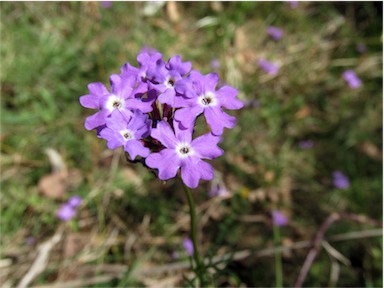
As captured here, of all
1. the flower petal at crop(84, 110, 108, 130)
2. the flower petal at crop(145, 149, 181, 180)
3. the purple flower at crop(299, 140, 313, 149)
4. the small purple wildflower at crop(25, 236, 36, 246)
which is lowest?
the flower petal at crop(145, 149, 181, 180)

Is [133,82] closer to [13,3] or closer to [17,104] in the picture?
[17,104]

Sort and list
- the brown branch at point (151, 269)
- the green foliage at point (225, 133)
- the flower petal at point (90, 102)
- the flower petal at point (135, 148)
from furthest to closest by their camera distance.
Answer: the green foliage at point (225, 133)
the brown branch at point (151, 269)
the flower petal at point (90, 102)
the flower petal at point (135, 148)

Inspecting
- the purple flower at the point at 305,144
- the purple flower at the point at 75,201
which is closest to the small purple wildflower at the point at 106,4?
the purple flower at the point at 75,201

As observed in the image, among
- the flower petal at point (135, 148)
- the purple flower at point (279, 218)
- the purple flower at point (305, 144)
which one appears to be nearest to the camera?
the flower petal at point (135, 148)

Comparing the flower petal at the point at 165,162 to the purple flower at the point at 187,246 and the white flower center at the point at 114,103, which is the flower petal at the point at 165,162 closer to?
Answer: the white flower center at the point at 114,103

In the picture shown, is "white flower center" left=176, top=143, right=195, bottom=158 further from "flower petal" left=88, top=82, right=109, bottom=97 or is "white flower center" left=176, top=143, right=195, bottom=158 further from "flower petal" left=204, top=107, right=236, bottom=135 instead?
"flower petal" left=88, top=82, right=109, bottom=97

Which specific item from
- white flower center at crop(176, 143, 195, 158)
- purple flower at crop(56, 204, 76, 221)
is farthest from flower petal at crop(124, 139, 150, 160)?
purple flower at crop(56, 204, 76, 221)

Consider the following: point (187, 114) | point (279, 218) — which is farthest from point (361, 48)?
point (187, 114)

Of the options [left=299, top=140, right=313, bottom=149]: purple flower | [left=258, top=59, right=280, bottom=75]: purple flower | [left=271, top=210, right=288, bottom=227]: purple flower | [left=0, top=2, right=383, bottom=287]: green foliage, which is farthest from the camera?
[left=258, top=59, right=280, bottom=75]: purple flower
